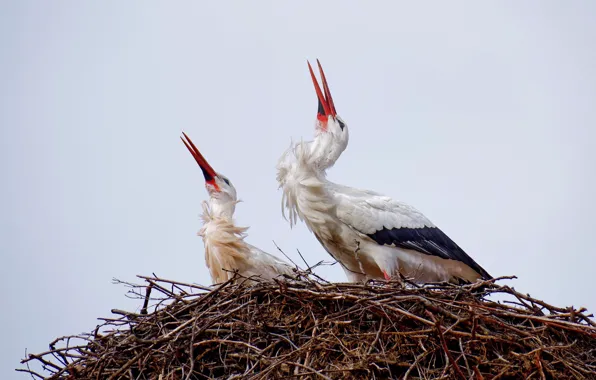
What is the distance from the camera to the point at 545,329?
4.68 m

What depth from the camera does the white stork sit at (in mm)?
5891

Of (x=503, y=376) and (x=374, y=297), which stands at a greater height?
(x=374, y=297)

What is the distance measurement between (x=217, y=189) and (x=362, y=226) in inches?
53.1

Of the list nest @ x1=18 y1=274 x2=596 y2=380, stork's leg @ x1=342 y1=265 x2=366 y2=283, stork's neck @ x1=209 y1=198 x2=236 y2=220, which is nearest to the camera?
nest @ x1=18 y1=274 x2=596 y2=380

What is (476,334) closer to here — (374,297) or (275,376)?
(374,297)

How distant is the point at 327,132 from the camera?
629 centimetres

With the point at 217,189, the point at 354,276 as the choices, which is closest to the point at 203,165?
the point at 217,189

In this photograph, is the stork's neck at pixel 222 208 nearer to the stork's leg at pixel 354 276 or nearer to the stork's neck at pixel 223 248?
the stork's neck at pixel 223 248

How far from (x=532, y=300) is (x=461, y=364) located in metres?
0.58

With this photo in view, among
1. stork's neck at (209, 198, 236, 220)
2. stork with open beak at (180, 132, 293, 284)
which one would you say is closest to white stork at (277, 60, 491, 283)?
stork with open beak at (180, 132, 293, 284)

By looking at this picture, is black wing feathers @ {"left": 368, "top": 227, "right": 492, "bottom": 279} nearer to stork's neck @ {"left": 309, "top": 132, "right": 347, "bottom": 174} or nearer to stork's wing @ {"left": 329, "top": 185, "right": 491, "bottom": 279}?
stork's wing @ {"left": 329, "top": 185, "right": 491, "bottom": 279}

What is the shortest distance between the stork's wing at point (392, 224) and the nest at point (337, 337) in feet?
2.71

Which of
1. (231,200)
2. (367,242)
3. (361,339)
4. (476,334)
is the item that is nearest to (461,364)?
(476,334)

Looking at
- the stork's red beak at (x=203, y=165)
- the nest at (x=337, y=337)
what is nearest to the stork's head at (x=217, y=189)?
the stork's red beak at (x=203, y=165)
